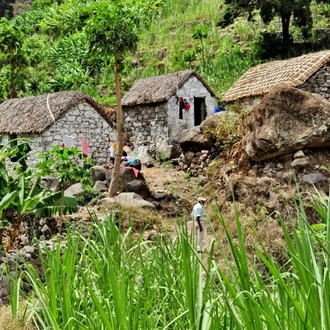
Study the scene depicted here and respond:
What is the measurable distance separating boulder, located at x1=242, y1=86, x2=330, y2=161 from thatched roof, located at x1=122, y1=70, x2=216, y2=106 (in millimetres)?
9125

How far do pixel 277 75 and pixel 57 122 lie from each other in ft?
20.9

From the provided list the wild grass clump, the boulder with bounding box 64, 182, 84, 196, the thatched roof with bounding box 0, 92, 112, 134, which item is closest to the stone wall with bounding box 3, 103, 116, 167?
the thatched roof with bounding box 0, 92, 112, 134

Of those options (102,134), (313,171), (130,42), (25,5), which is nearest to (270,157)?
(313,171)

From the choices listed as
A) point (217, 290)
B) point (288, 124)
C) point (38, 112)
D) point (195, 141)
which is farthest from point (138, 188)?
point (217, 290)

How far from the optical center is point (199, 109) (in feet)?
69.4

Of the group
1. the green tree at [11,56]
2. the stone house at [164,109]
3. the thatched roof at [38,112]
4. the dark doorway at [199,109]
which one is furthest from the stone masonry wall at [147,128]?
the green tree at [11,56]

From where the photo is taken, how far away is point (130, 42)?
13.9m

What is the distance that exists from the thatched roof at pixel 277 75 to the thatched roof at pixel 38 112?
14.0ft

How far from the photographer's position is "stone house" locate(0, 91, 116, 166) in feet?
56.7

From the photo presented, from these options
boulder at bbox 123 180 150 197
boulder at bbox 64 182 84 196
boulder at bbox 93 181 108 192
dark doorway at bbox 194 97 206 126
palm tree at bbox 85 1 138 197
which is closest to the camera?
palm tree at bbox 85 1 138 197

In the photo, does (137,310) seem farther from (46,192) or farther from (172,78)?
(172,78)

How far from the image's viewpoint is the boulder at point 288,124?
9.97m

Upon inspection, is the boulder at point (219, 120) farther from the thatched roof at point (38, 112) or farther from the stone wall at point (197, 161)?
the thatched roof at point (38, 112)

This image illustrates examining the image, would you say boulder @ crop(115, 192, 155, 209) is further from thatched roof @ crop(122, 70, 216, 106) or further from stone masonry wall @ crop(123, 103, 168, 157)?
thatched roof @ crop(122, 70, 216, 106)
